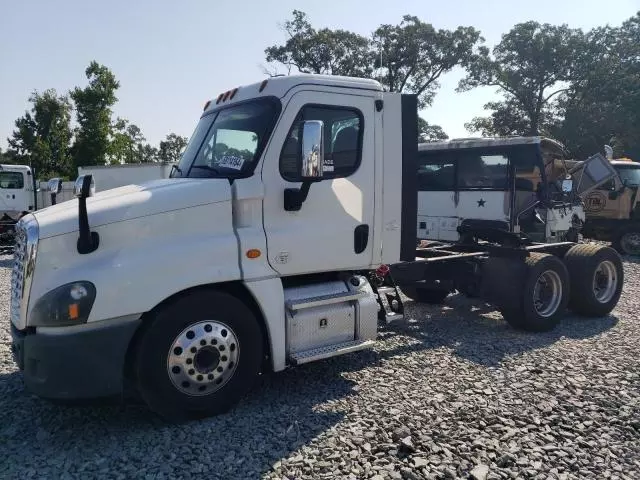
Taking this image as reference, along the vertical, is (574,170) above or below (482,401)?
above

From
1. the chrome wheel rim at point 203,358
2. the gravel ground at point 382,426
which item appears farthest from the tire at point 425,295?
the chrome wheel rim at point 203,358

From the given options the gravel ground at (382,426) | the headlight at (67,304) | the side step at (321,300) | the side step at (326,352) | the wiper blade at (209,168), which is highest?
the wiper blade at (209,168)

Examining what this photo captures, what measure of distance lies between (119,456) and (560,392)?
384cm

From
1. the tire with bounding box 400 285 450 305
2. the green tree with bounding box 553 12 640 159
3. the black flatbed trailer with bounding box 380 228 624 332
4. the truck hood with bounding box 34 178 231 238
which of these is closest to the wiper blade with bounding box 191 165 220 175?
the truck hood with bounding box 34 178 231 238

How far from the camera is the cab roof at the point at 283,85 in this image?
4816mm

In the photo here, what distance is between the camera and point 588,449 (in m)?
3.89

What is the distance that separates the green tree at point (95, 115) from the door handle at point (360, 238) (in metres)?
A: 26.8

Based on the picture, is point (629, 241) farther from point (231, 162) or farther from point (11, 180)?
point (11, 180)

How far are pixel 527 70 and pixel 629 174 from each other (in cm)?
2563

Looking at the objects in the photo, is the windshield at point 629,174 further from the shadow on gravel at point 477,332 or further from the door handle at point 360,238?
the door handle at point 360,238

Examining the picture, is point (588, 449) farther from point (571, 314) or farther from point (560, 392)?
point (571, 314)

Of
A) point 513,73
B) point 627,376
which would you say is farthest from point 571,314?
point 513,73

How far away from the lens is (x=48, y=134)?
115 feet

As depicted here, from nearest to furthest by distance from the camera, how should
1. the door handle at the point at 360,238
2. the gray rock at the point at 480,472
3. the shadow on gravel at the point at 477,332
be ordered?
the gray rock at the point at 480,472, the door handle at the point at 360,238, the shadow on gravel at the point at 477,332
